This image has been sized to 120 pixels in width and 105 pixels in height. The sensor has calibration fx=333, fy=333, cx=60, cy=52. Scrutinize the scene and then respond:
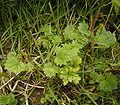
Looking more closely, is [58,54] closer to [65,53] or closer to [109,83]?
[65,53]

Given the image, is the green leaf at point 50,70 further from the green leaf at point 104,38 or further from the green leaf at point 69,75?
the green leaf at point 104,38

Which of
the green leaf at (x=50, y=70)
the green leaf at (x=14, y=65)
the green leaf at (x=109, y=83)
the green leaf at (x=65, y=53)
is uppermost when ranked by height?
the green leaf at (x=65, y=53)

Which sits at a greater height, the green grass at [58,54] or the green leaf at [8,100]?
the green grass at [58,54]

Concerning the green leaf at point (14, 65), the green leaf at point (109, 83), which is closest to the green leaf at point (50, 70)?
the green leaf at point (14, 65)

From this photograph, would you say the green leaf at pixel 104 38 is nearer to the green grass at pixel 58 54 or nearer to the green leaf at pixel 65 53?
the green grass at pixel 58 54

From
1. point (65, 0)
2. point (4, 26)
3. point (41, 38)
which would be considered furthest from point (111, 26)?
point (4, 26)

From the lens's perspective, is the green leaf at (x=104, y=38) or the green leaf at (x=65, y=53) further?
the green leaf at (x=104, y=38)

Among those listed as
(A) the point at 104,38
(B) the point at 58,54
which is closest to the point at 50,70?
(B) the point at 58,54
